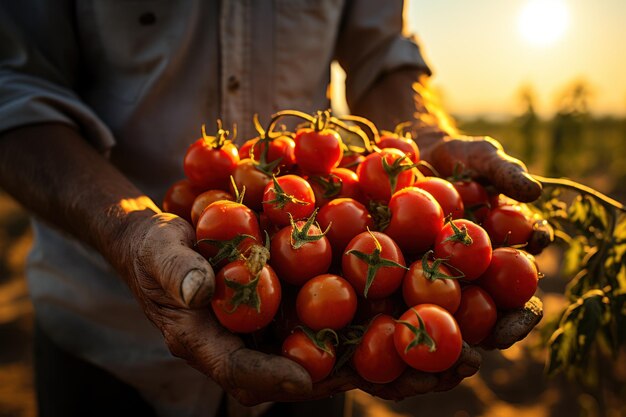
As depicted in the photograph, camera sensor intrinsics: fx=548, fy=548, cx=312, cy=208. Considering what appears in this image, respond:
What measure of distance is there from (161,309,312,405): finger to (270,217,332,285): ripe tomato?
214 mm

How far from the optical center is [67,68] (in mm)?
1976

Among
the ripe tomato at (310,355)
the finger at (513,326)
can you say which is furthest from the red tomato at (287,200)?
the finger at (513,326)

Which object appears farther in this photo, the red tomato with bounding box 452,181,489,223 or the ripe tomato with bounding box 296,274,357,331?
the red tomato with bounding box 452,181,489,223

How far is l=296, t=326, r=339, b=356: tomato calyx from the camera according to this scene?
128cm

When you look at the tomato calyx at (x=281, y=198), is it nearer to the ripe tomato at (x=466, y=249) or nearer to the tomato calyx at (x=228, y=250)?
the tomato calyx at (x=228, y=250)

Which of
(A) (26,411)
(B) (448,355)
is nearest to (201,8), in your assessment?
(B) (448,355)

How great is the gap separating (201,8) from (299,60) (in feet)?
1.38

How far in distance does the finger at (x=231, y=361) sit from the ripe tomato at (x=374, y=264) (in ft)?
0.92

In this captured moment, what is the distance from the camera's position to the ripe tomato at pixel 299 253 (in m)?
1.35

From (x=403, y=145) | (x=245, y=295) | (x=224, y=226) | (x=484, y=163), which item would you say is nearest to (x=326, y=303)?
(x=245, y=295)

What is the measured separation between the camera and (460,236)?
1376mm

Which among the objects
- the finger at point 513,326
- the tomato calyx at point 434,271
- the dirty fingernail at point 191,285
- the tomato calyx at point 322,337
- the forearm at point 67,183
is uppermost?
the tomato calyx at point 434,271

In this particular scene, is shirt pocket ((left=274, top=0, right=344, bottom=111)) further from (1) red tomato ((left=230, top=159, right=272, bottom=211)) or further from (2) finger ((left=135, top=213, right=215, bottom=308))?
(2) finger ((left=135, top=213, right=215, bottom=308))

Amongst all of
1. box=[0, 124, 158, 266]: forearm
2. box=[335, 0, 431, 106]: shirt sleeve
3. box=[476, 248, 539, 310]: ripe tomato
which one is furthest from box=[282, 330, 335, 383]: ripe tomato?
box=[335, 0, 431, 106]: shirt sleeve
